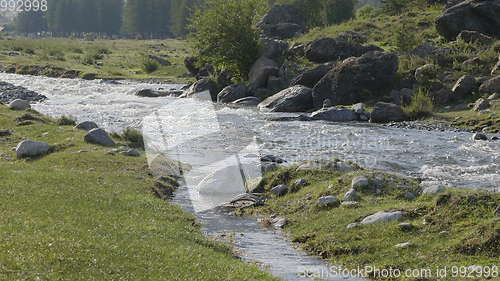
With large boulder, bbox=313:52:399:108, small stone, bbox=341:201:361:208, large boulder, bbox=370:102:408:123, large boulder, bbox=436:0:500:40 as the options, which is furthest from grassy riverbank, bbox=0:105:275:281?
large boulder, bbox=436:0:500:40

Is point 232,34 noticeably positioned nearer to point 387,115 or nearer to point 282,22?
point 387,115

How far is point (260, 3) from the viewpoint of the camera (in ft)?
218

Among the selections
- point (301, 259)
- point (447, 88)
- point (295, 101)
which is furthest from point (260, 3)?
point (301, 259)

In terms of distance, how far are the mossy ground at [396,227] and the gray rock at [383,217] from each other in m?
0.25

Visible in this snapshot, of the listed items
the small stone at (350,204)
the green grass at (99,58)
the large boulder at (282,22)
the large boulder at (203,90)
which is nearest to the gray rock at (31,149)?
the small stone at (350,204)

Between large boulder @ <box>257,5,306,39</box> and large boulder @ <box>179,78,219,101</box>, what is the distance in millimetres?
25478

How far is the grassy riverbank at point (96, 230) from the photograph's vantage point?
12266mm

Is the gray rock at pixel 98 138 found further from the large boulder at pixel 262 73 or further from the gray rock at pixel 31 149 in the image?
the large boulder at pixel 262 73

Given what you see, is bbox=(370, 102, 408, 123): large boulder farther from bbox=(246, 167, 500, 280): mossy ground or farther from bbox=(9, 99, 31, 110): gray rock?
bbox=(9, 99, 31, 110): gray rock

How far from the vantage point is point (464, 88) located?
153ft

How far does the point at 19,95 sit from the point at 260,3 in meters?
27.5

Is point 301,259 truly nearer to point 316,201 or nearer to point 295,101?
point 316,201

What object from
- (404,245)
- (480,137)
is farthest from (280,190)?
(480,137)

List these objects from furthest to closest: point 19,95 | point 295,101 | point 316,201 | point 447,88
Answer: point 19,95 < point 295,101 < point 447,88 < point 316,201
